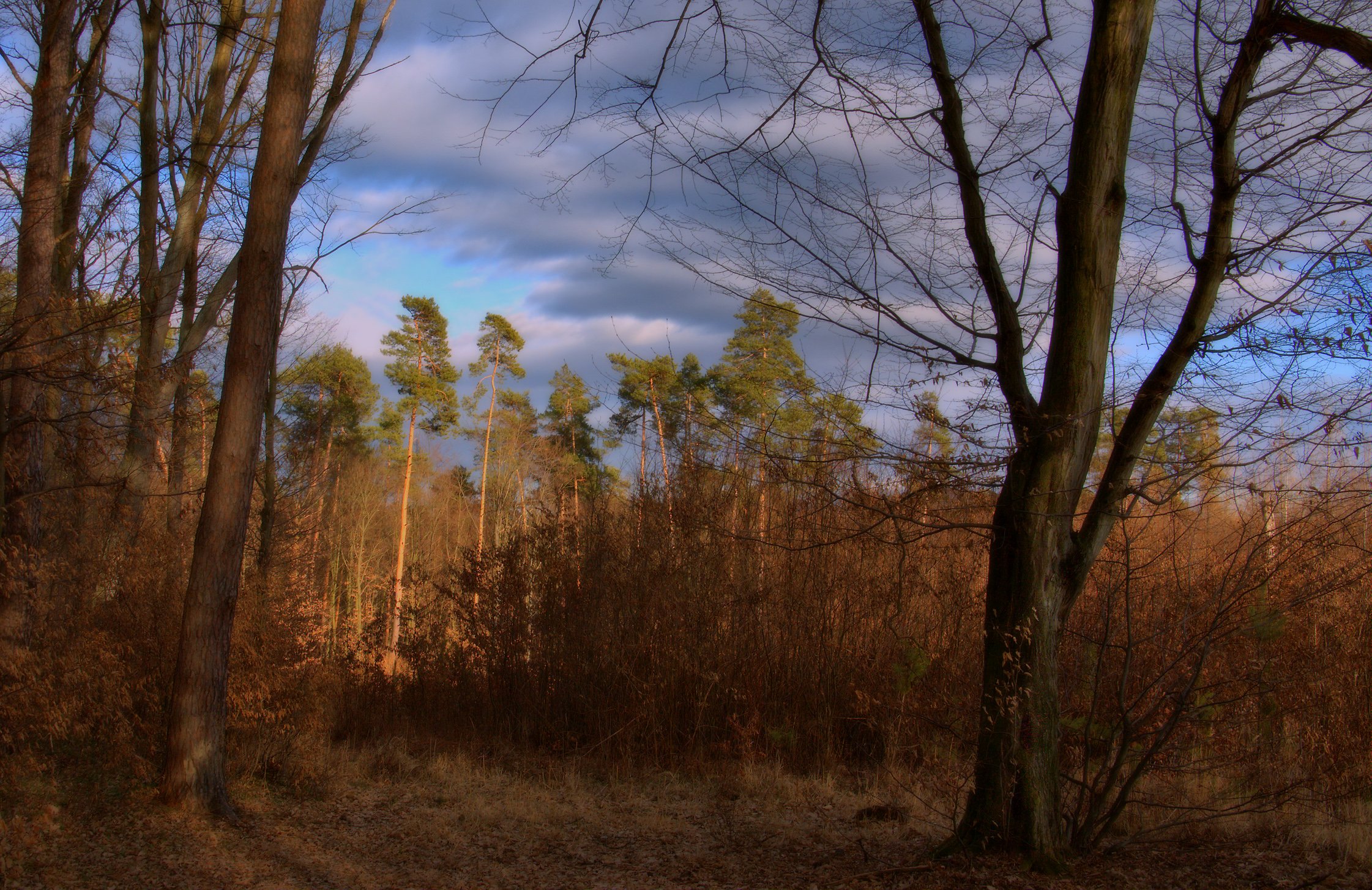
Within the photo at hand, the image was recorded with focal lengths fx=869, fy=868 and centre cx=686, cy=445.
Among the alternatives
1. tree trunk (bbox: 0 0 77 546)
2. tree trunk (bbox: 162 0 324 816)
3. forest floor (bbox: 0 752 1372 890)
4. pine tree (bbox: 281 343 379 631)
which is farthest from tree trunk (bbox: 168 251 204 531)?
pine tree (bbox: 281 343 379 631)

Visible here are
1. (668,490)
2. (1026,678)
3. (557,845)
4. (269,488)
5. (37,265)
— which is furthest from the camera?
(269,488)

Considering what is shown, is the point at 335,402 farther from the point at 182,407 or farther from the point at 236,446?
the point at 236,446

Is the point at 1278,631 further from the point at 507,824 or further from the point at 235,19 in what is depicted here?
the point at 235,19

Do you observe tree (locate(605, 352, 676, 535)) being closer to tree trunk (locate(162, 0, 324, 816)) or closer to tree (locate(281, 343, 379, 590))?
tree trunk (locate(162, 0, 324, 816))

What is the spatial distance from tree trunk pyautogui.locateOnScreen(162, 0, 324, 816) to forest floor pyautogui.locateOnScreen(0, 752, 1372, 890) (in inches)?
18.7

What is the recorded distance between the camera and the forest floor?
470 cm

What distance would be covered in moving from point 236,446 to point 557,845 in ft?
13.3

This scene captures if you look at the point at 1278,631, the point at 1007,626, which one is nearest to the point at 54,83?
the point at 1007,626

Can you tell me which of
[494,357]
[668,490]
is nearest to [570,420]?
[494,357]

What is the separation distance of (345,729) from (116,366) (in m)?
5.29

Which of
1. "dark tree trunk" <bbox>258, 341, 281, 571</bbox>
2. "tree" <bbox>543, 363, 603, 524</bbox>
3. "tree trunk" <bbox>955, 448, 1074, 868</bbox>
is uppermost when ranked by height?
"tree" <bbox>543, 363, 603, 524</bbox>

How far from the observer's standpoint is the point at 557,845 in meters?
6.83

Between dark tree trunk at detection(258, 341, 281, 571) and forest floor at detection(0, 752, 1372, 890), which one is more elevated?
dark tree trunk at detection(258, 341, 281, 571)

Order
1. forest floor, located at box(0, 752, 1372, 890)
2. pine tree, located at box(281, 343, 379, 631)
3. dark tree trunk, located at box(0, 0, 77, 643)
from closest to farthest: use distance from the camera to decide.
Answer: forest floor, located at box(0, 752, 1372, 890), dark tree trunk, located at box(0, 0, 77, 643), pine tree, located at box(281, 343, 379, 631)
